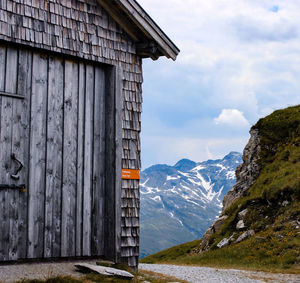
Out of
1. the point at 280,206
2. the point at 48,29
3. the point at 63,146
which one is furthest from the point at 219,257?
the point at 48,29

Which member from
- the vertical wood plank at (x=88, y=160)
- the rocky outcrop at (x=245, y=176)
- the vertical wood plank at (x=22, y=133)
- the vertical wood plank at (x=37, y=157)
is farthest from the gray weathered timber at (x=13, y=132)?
the rocky outcrop at (x=245, y=176)

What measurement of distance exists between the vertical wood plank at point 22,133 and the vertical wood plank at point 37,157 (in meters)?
0.10

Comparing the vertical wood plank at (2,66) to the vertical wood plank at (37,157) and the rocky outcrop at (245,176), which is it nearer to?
the vertical wood plank at (37,157)

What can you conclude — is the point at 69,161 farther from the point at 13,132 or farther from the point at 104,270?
the point at 104,270

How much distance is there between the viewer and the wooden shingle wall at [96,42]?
9.48 metres

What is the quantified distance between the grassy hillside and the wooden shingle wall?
23.2 feet

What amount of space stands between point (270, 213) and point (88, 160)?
13.0 metres

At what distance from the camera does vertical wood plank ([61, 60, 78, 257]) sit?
9867 mm

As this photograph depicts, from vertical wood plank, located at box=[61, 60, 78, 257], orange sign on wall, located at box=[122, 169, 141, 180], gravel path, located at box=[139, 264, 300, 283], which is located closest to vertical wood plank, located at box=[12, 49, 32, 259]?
vertical wood plank, located at box=[61, 60, 78, 257]

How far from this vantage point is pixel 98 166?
10492 millimetres

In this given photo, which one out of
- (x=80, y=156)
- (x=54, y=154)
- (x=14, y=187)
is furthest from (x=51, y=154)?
(x=14, y=187)

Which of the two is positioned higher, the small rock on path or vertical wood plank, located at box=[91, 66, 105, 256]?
vertical wood plank, located at box=[91, 66, 105, 256]

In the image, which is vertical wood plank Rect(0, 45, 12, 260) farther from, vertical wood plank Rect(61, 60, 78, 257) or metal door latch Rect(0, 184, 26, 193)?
vertical wood plank Rect(61, 60, 78, 257)

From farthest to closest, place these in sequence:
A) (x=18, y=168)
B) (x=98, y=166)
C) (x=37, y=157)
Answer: (x=98, y=166)
(x=37, y=157)
(x=18, y=168)
